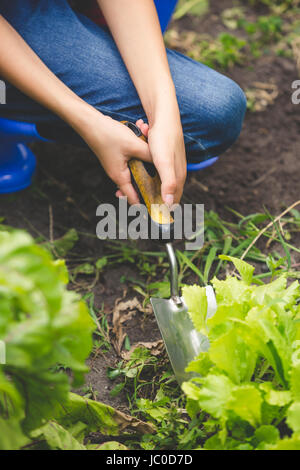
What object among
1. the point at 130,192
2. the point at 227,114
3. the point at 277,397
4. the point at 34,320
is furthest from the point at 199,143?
the point at 34,320

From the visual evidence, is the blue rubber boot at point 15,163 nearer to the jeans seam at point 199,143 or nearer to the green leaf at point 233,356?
the jeans seam at point 199,143

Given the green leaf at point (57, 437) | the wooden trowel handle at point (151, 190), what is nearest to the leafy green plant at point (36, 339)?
the green leaf at point (57, 437)

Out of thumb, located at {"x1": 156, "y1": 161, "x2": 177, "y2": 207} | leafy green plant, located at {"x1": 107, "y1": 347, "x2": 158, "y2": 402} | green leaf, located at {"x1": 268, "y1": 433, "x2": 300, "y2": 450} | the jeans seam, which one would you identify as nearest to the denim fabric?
the jeans seam

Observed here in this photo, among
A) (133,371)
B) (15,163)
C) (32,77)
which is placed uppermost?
(32,77)

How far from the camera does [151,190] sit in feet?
3.94

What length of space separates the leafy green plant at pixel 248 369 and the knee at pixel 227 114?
0.70m

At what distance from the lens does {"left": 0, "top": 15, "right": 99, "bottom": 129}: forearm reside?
1.16 m

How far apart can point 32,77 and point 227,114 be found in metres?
0.71

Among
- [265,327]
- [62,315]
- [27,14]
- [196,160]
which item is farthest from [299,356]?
[27,14]

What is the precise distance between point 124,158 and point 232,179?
2.38 ft

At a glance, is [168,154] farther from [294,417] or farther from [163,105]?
[294,417]

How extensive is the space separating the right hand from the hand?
4 cm

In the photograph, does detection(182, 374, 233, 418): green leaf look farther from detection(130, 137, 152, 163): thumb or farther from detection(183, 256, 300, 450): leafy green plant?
detection(130, 137, 152, 163): thumb

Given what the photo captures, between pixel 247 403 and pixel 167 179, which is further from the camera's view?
pixel 167 179
